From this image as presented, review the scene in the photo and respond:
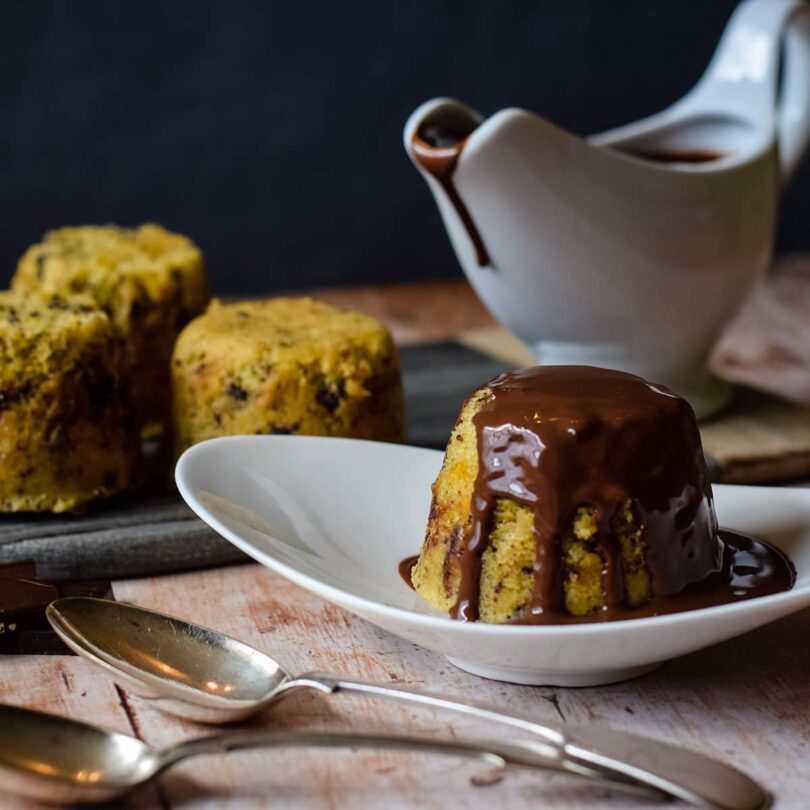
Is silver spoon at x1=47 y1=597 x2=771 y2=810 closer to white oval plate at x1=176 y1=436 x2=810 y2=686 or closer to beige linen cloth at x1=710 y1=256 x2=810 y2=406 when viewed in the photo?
white oval plate at x1=176 y1=436 x2=810 y2=686

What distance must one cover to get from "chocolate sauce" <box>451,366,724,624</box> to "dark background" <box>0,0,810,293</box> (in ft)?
6.07

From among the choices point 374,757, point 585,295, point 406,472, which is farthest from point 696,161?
point 374,757

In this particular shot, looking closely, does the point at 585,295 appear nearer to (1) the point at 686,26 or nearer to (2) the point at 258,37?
(2) the point at 258,37

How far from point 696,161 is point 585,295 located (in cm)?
33

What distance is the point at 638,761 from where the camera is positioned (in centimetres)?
77

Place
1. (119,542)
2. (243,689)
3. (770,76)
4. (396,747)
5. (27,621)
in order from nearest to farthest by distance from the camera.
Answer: (396,747)
(243,689)
(27,621)
(119,542)
(770,76)

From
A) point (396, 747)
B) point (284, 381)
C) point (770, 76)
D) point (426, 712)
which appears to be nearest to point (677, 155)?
point (770, 76)

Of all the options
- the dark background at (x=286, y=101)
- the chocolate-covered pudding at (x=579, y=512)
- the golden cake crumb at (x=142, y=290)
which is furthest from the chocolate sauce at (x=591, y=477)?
the dark background at (x=286, y=101)

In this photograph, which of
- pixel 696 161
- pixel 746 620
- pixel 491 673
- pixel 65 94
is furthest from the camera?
pixel 65 94

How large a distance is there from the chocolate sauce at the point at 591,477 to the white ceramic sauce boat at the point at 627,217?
0.51m

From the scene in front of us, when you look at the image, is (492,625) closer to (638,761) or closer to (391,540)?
(638,761)

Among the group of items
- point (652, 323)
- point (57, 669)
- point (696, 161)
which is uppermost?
point (696, 161)

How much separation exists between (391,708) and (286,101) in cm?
200

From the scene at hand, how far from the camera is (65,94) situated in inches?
100.0
